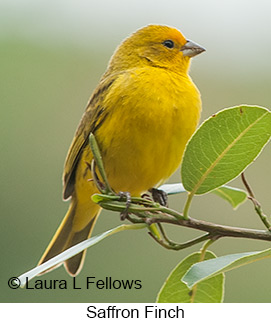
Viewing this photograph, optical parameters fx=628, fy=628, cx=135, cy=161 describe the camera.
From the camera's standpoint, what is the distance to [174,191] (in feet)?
6.34

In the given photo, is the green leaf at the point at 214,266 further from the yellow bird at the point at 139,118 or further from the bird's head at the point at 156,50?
the bird's head at the point at 156,50

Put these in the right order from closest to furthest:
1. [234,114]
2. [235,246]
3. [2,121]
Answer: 1. [234,114]
2. [235,246]
3. [2,121]

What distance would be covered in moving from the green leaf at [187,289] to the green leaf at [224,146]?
0.26 m

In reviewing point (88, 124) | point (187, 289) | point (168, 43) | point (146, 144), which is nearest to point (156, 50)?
point (168, 43)

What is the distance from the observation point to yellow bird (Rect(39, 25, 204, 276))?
2.14 meters

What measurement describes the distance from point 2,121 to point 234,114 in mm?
3827

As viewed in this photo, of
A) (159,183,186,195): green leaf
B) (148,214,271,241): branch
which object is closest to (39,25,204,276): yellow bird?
(159,183,186,195): green leaf

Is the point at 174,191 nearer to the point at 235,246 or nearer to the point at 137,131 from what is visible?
the point at 137,131

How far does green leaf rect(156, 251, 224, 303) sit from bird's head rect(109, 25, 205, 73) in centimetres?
102

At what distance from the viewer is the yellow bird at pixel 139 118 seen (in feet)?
7.02

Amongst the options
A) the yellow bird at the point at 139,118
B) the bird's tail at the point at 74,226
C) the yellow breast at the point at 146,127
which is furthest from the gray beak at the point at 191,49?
the bird's tail at the point at 74,226

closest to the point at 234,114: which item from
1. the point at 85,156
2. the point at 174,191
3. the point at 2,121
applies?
the point at 174,191

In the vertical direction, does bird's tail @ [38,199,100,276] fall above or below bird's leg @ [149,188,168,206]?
below

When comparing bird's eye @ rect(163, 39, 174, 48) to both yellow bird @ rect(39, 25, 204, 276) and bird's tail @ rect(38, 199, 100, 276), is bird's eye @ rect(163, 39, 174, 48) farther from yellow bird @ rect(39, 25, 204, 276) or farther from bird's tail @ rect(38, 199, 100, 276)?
bird's tail @ rect(38, 199, 100, 276)
